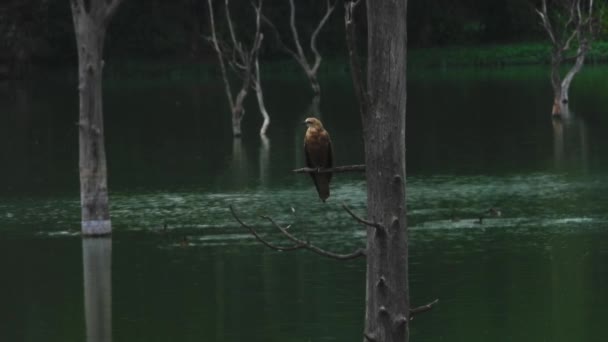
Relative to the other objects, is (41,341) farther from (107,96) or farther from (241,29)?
(241,29)

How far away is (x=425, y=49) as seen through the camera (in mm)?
70625

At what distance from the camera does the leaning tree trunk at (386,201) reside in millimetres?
7199

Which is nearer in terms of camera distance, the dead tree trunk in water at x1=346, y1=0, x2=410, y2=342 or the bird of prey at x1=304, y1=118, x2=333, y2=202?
the dead tree trunk in water at x1=346, y1=0, x2=410, y2=342

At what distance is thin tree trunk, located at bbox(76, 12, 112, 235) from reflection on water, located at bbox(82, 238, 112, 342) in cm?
61

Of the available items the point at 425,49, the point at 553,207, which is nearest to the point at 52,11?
the point at 425,49

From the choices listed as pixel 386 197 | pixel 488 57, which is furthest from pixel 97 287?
pixel 488 57

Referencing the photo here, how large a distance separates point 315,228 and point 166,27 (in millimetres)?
51623

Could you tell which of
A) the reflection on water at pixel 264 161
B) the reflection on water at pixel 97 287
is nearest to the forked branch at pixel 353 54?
the reflection on water at pixel 97 287

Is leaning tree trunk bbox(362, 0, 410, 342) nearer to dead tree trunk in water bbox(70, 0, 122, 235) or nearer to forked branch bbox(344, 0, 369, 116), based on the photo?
forked branch bbox(344, 0, 369, 116)

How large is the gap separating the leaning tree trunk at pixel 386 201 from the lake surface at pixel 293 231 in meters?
6.10

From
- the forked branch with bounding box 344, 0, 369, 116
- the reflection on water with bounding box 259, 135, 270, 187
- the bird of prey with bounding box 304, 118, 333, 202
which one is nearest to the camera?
the forked branch with bounding box 344, 0, 369, 116

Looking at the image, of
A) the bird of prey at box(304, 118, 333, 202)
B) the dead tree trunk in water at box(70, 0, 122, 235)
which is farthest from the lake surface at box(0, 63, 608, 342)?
the bird of prey at box(304, 118, 333, 202)

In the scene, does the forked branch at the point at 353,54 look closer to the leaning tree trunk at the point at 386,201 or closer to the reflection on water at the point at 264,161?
the leaning tree trunk at the point at 386,201

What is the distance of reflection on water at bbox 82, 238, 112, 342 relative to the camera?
16.5m
